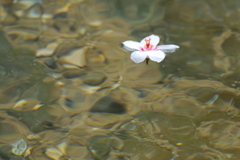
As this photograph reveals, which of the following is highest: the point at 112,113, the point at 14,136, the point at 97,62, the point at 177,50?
the point at 177,50

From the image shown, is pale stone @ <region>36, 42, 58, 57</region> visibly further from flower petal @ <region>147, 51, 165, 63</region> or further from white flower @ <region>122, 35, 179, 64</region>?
flower petal @ <region>147, 51, 165, 63</region>

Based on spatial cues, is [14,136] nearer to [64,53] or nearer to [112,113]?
[112,113]

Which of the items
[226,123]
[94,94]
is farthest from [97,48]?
[226,123]

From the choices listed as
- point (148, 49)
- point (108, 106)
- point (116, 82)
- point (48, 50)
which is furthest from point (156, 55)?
point (48, 50)

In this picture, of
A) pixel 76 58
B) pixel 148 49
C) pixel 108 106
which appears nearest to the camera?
pixel 108 106

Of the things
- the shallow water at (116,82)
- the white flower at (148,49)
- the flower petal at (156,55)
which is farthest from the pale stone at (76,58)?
the flower petal at (156,55)

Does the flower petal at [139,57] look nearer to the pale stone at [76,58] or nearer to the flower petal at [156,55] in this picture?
the flower petal at [156,55]

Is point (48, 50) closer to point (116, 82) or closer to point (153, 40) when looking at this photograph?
point (116, 82)
